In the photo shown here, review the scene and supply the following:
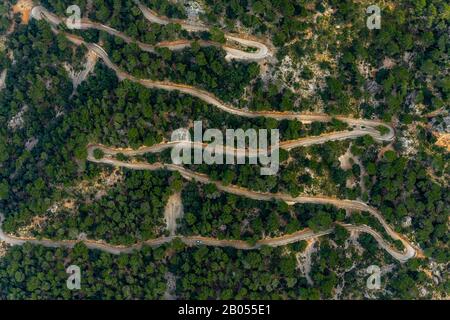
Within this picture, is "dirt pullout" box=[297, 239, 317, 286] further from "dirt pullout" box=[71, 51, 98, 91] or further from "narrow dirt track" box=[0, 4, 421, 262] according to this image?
"dirt pullout" box=[71, 51, 98, 91]

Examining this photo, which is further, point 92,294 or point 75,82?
point 75,82

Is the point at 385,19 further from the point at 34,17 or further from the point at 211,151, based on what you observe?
the point at 34,17

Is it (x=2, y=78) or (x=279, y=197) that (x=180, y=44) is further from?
(x=2, y=78)

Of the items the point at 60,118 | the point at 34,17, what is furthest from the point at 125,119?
the point at 34,17

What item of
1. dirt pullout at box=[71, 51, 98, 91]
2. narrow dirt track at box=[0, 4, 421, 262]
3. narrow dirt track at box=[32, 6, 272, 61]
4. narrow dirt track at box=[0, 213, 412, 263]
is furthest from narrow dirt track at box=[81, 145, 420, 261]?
narrow dirt track at box=[32, 6, 272, 61]

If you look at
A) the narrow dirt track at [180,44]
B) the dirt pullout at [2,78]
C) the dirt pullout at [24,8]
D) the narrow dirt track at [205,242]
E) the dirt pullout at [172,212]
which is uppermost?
the dirt pullout at [24,8]

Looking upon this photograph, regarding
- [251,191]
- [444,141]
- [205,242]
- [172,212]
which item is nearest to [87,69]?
[172,212]

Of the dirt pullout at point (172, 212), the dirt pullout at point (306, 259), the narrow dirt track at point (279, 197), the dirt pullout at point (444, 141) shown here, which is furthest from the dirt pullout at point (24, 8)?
the dirt pullout at point (444, 141)

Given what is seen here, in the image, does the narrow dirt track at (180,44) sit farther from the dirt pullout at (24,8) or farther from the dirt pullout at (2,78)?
the dirt pullout at (2,78)
